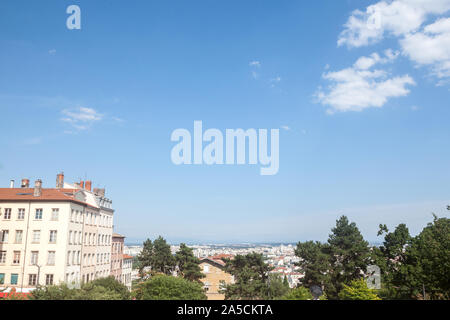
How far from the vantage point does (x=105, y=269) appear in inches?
3041

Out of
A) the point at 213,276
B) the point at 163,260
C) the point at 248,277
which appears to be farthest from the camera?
the point at 213,276

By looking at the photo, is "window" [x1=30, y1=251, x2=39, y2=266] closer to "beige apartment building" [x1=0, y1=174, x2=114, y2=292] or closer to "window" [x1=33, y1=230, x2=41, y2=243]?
"beige apartment building" [x1=0, y1=174, x2=114, y2=292]

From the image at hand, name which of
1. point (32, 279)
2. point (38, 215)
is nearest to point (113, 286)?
point (32, 279)

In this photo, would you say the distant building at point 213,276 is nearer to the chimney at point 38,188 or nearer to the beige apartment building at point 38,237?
the beige apartment building at point 38,237

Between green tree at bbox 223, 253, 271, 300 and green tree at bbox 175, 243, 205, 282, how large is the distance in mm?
6255

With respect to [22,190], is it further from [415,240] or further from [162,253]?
[415,240]

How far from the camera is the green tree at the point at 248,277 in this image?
179 ft

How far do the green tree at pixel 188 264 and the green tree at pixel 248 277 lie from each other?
6.26m

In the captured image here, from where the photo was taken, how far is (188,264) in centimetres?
6331

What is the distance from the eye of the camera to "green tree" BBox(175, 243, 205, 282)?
62781 mm

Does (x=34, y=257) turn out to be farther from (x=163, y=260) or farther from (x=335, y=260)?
(x=335, y=260)

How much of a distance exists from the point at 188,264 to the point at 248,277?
40.5 ft

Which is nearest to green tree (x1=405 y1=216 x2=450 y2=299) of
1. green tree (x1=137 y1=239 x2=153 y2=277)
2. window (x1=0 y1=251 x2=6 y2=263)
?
green tree (x1=137 y1=239 x2=153 y2=277)
